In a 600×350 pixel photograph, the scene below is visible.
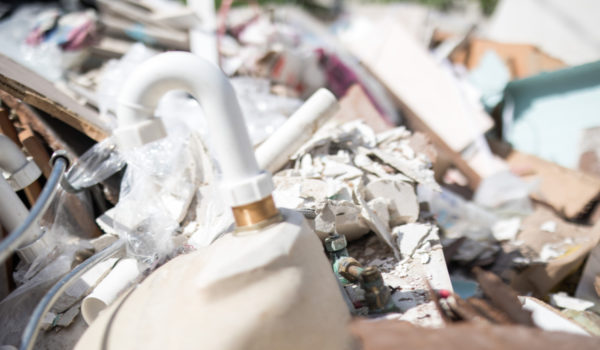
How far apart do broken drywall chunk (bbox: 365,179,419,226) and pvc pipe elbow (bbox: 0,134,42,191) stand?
1.34 meters

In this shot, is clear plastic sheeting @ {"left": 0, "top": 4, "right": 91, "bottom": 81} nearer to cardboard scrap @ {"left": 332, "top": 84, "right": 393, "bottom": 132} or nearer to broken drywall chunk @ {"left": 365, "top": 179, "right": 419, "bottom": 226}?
cardboard scrap @ {"left": 332, "top": 84, "right": 393, "bottom": 132}

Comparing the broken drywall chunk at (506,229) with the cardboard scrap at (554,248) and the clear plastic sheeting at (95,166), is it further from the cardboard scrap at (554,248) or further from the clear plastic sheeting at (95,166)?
the clear plastic sheeting at (95,166)

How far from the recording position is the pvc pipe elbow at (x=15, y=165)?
1424 mm

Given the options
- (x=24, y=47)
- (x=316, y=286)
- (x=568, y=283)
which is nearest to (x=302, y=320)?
(x=316, y=286)

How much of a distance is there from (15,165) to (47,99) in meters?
0.53

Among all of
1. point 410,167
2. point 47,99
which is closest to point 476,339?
point 410,167

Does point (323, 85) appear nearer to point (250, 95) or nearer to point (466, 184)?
point (250, 95)

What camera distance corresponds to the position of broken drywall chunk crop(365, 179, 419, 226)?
1754 millimetres

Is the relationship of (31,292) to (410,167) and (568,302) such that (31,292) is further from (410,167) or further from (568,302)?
(568,302)

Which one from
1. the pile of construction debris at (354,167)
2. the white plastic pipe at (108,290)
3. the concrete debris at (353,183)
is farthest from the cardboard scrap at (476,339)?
the white plastic pipe at (108,290)

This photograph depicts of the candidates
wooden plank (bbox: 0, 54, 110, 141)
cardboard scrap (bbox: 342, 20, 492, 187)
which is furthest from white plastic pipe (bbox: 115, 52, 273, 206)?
cardboard scrap (bbox: 342, 20, 492, 187)

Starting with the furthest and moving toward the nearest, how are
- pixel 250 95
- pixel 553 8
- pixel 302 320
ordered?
pixel 553 8
pixel 250 95
pixel 302 320

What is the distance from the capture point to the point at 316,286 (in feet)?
3.28

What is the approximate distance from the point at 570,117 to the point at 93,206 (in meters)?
3.31
